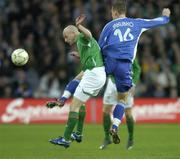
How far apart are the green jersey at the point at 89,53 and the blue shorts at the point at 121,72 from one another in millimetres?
235

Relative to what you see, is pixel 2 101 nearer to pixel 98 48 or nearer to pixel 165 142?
pixel 165 142

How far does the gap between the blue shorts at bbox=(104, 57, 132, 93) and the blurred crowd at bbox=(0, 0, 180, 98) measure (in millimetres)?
9784

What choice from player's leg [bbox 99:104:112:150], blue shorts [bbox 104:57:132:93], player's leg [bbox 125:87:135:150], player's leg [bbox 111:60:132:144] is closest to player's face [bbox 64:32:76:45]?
blue shorts [bbox 104:57:132:93]

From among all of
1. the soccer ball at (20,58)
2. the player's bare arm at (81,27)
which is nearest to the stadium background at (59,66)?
the soccer ball at (20,58)

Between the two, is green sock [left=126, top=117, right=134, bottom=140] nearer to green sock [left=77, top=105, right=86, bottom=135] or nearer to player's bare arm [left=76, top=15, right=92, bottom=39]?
green sock [left=77, top=105, right=86, bottom=135]

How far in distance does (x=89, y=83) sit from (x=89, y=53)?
20.6 inches

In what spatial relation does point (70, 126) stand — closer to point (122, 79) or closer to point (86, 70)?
point (86, 70)

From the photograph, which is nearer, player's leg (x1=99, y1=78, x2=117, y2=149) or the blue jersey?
the blue jersey

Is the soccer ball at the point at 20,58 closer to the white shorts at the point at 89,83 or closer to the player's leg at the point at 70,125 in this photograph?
the white shorts at the point at 89,83

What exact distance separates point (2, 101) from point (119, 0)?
400 inches

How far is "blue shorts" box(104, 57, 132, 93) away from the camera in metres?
11.8

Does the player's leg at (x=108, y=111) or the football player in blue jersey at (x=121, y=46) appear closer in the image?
the football player in blue jersey at (x=121, y=46)

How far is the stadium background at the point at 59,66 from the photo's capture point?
21.4 meters

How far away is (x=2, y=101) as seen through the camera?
21281 mm
